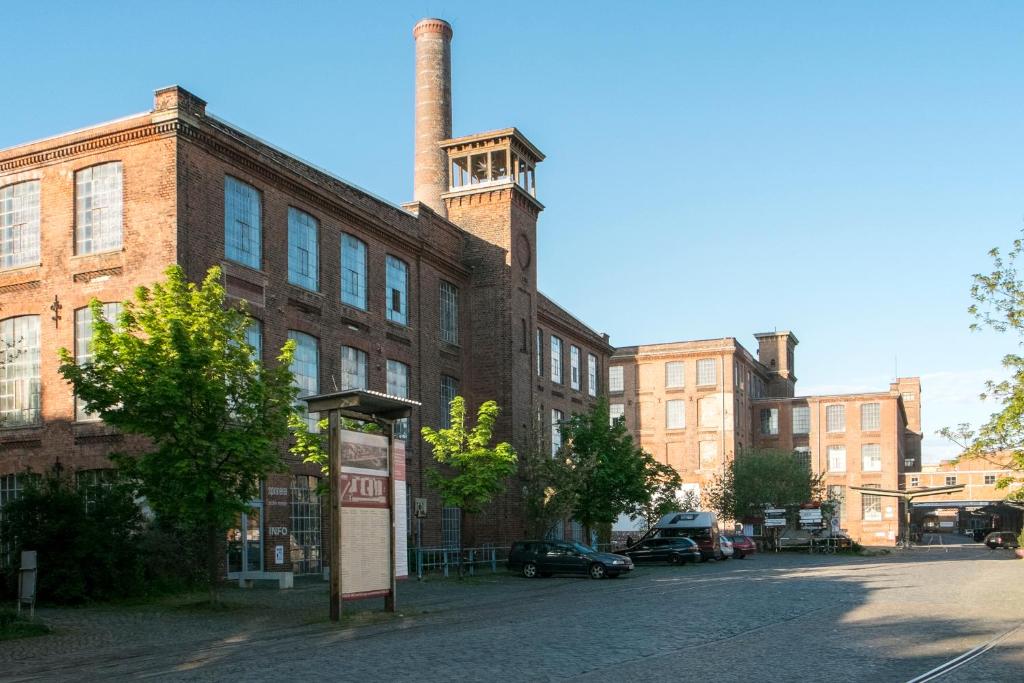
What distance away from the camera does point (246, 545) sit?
27.6m

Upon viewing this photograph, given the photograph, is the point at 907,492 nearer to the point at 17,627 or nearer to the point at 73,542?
the point at 73,542

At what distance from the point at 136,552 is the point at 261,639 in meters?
7.99

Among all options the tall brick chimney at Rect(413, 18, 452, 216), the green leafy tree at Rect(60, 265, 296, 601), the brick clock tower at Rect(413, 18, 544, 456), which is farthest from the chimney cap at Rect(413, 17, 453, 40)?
the green leafy tree at Rect(60, 265, 296, 601)

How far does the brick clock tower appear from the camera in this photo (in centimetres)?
4091

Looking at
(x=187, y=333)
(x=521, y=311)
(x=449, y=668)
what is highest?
(x=521, y=311)

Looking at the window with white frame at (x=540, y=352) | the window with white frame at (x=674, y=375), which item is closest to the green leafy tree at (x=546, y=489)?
the window with white frame at (x=540, y=352)

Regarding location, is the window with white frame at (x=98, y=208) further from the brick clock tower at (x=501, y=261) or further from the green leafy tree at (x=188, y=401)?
the brick clock tower at (x=501, y=261)

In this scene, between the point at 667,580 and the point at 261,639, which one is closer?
the point at 261,639

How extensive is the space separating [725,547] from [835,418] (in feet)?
117

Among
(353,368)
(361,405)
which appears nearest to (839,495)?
(353,368)

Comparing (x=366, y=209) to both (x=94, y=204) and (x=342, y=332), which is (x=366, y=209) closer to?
(x=342, y=332)

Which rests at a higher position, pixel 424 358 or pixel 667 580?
pixel 424 358

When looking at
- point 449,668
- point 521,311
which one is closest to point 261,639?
point 449,668

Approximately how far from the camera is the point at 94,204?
27.5m
